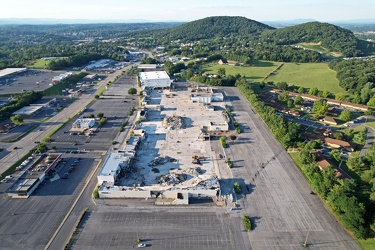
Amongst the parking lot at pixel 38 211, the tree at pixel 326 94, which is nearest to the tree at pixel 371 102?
the tree at pixel 326 94

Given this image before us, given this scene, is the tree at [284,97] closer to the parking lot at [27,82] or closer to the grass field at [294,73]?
the grass field at [294,73]

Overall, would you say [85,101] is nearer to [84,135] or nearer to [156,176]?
[84,135]

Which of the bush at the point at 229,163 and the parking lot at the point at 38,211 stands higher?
the bush at the point at 229,163

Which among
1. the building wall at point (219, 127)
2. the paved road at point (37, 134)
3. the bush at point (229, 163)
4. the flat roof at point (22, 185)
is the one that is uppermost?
the building wall at point (219, 127)

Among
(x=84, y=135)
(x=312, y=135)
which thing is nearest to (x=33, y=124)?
(x=84, y=135)

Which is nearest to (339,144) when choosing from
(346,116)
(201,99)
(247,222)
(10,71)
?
(346,116)

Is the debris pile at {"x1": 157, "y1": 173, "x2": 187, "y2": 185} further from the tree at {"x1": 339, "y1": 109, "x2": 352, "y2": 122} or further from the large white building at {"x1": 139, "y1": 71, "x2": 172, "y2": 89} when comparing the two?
the large white building at {"x1": 139, "y1": 71, "x2": 172, "y2": 89}

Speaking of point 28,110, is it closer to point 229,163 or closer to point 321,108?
point 229,163
